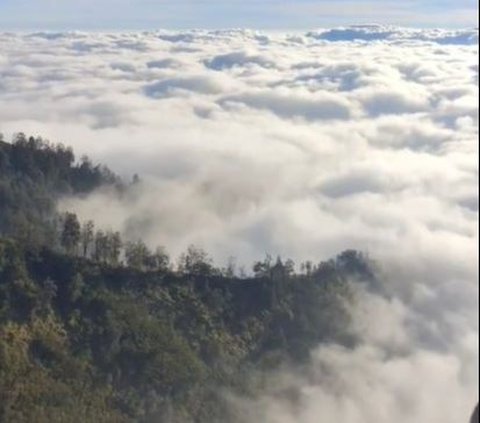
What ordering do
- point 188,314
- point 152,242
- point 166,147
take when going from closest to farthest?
point 188,314, point 152,242, point 166,147

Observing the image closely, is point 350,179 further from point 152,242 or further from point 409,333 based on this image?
point 409,333

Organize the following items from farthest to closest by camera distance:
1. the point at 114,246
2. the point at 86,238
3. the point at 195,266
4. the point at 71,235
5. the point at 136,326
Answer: the point at 86,238, the point at 71,235, the point at 114,246, the point at 195,266, the point at 136,326

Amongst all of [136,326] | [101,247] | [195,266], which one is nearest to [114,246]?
[101,247]

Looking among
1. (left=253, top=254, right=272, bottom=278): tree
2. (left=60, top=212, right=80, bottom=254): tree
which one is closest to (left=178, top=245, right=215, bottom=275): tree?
(left=253, top=254, right=272, bottom=278): tree

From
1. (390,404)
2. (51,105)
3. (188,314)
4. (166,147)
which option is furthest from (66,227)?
(51,105)

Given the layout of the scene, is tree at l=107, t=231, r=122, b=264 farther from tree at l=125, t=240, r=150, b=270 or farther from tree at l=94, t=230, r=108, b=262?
tree at l=125, t=240, r=150, b=270

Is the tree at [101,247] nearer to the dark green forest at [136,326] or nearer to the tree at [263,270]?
the dark green forest at [136,326]

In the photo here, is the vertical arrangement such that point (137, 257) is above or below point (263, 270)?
above

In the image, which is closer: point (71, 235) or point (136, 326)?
point (136, 326)

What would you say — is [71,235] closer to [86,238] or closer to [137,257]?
[86,238]
